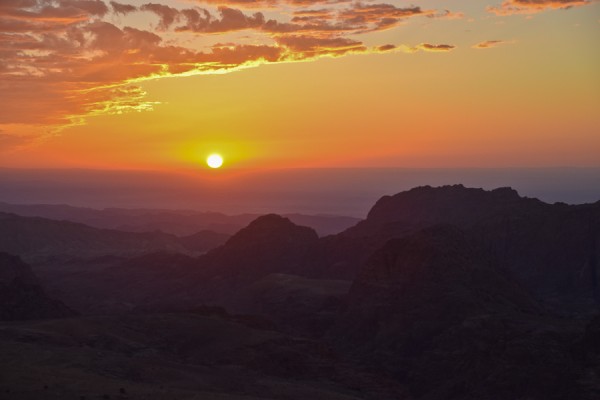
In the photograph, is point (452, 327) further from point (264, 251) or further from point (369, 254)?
point (264, 251)

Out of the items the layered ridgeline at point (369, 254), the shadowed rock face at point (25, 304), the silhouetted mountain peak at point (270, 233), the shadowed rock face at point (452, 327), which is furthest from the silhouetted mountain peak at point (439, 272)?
the silhouetted mountain peak at point (270, 233)

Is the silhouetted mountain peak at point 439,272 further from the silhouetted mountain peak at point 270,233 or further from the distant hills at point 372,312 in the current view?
the silhouetted mountain peak at point 270,233

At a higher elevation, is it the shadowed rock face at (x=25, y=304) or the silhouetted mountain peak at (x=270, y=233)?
the silhouetted mountain peak at (x=270, y=233)

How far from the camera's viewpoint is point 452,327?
8150 centimetres

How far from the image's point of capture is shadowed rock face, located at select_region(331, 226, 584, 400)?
6862 cm

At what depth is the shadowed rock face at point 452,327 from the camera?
68.6 meters

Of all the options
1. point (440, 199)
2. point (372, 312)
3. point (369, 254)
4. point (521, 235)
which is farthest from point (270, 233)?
point (372, 312)

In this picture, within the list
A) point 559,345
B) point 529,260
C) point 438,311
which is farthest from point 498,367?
point 529,260

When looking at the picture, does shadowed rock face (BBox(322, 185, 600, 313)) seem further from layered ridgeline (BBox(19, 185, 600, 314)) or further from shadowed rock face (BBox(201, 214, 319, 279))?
shadowed rock face (BBox(201, 214, 319, 279))

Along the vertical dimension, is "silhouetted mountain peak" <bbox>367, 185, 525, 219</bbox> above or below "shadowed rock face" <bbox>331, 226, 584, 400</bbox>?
above

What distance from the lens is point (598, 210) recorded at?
12700 cm

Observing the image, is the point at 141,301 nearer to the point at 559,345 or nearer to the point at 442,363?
the point at 442,363

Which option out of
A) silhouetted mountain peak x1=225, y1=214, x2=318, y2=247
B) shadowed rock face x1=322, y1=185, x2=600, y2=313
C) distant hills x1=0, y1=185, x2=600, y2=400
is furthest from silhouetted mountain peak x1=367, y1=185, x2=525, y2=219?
silhouetted mountain peak x1=225, y1=214, x2=318, y2=247

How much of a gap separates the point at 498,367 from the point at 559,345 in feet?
18.2
